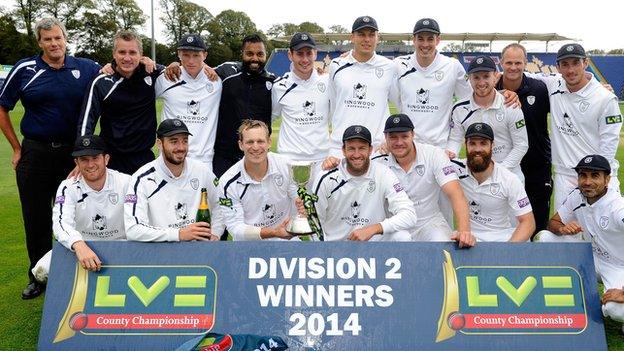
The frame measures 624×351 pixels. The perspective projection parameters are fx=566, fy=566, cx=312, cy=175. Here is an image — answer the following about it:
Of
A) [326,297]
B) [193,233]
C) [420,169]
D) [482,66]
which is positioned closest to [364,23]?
[482,66]

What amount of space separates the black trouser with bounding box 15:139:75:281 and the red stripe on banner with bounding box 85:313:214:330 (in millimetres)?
2153

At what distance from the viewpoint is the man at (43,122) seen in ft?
19.3

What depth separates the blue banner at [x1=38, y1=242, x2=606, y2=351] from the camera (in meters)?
4.20

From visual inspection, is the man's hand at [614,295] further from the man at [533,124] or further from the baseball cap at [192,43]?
the baseball cap at [192,43]

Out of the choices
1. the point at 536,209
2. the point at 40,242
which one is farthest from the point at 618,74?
the point at 40,242

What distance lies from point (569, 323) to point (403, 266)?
4.23ft

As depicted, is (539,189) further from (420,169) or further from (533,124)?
(420,169)

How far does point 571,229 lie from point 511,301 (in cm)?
153

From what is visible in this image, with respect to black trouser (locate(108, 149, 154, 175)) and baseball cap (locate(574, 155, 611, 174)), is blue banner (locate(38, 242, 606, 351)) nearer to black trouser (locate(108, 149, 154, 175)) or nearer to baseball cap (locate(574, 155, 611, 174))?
baseball cap (locate(574, 155, 611, 174))

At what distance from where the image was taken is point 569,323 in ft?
13.9

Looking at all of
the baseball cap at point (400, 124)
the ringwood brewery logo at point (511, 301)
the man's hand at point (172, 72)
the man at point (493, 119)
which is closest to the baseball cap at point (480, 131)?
the man at point (493, 119)

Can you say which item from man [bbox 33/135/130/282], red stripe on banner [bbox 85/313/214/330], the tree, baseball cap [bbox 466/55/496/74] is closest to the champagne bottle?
man [bbox 33/135/130/282]

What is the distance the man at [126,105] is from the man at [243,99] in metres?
0.80

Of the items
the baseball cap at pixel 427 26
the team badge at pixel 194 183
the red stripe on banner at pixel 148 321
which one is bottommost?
the red stripe on banner at pixel 148 321
